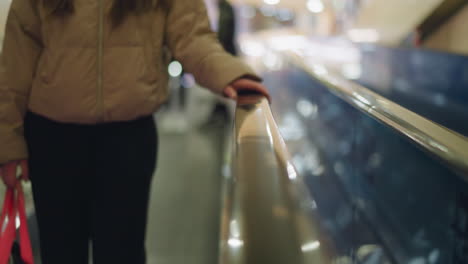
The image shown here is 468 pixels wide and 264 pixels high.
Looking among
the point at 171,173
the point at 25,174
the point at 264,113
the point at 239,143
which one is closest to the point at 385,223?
the point at 264,113

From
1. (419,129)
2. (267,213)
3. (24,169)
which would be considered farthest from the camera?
(24,169)

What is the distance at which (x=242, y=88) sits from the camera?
156 cm

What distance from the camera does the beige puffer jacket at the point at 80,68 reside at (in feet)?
5.01

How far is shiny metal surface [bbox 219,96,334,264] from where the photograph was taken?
2.46ft

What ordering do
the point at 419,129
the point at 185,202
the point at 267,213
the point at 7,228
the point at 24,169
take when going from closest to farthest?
the point at 267,213
the point at 419,129
the point at 7,228
the point at 24,169
the point at 185,202

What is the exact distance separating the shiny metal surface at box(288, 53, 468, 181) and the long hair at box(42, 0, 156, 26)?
82 centimetres

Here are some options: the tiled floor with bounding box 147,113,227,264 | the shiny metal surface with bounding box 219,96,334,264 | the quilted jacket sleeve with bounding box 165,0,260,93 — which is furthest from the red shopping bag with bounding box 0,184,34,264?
the tiled floor with bounding box 147,113,227,264

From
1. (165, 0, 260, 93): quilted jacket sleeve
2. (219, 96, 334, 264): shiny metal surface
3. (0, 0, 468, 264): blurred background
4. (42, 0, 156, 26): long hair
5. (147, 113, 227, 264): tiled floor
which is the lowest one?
(147, 113, 227, 264): tiled floor

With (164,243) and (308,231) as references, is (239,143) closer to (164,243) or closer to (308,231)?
(308,231)

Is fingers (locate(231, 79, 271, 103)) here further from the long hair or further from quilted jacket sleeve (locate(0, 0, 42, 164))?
quilted jacket sleeve (locate(0, 0, 42, 164))

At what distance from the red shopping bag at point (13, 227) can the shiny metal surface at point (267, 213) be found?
2.64ft

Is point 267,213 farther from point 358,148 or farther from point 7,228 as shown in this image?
point 358,148

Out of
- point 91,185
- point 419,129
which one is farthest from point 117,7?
point 419,129

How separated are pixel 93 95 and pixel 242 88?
1.54 feet
